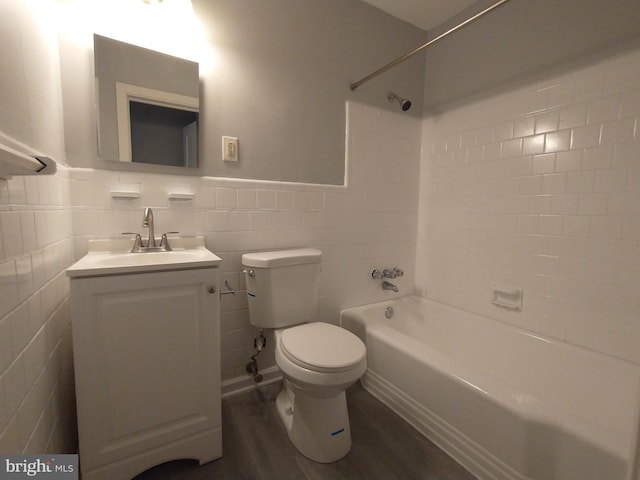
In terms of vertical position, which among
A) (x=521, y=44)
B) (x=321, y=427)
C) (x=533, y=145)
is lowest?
(x=321, y=427)

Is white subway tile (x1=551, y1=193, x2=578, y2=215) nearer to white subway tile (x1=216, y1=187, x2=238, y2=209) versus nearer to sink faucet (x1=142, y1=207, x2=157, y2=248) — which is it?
white subway tile (x1=216, y1=187, x2=238, y2=209)

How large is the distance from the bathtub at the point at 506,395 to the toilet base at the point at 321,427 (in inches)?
15.9

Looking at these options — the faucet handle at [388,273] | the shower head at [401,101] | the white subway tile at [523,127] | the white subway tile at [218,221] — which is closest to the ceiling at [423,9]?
the shower head at [401,101]

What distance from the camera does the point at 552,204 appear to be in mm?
1536

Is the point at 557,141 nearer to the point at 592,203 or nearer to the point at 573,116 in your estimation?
the point at 573,116

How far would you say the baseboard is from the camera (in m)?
1.61

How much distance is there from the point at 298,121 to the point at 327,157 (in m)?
0.28

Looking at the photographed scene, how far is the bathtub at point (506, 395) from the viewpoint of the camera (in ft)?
3.06

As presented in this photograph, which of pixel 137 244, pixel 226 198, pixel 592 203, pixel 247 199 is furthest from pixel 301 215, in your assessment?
pixel 592 203

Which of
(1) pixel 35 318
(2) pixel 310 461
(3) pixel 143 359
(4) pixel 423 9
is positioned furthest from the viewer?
(4) pixel 423 9

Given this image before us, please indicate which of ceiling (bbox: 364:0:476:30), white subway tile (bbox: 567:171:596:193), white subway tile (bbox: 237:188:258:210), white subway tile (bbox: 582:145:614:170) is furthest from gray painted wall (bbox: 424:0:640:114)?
white subway tile (bbox: 237:188:258:210)

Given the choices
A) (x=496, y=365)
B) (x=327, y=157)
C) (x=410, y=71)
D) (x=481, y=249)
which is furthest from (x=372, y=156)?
(x=496, y=365)

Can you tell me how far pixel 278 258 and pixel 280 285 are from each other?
144 millimetres

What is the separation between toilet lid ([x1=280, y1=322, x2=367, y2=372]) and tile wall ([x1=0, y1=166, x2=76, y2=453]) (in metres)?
0.78
